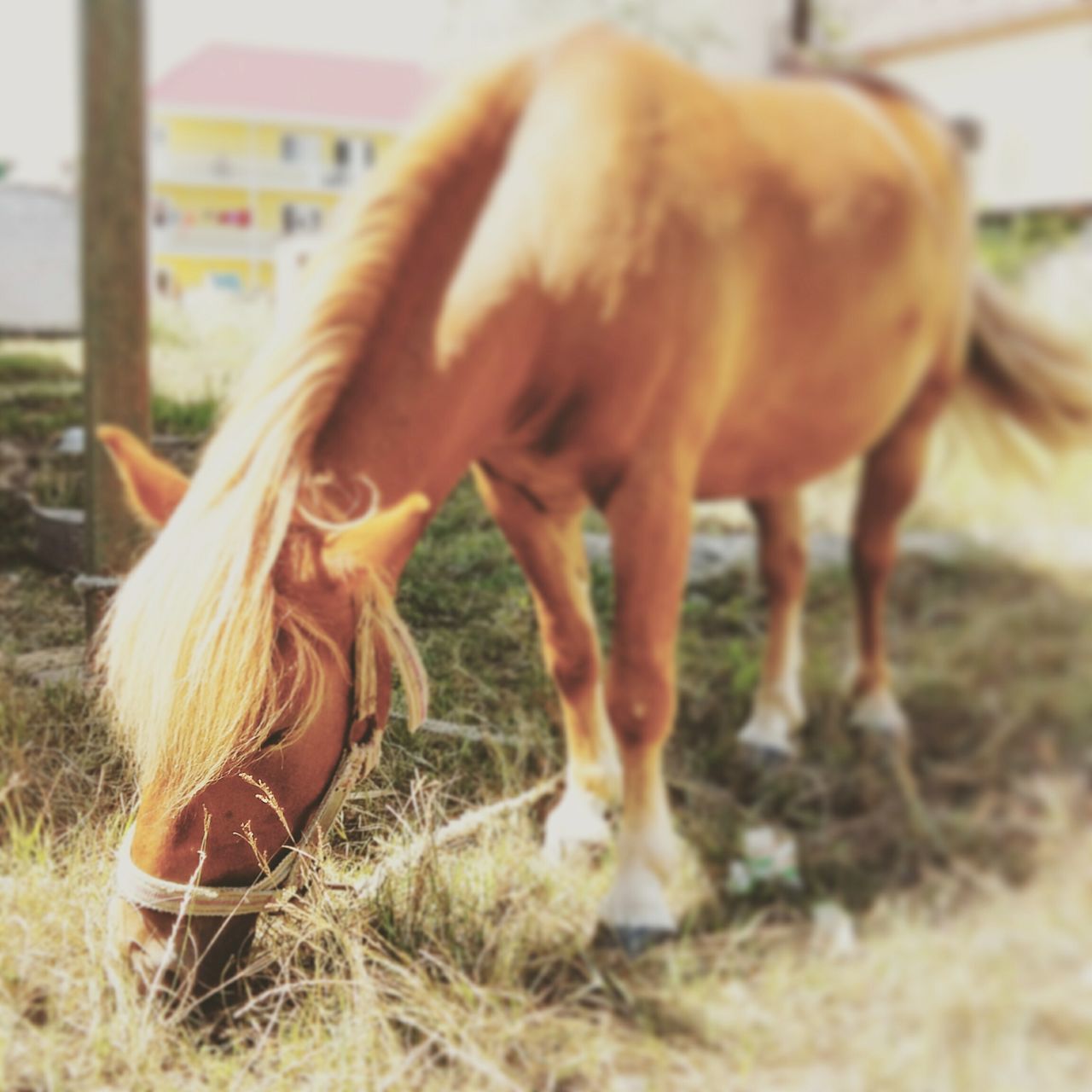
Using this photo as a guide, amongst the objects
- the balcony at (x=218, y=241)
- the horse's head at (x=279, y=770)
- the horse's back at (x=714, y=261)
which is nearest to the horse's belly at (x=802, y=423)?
the horse's back at (x=714, y=261)

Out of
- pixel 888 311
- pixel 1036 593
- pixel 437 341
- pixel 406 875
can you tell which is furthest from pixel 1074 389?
pixel 406 875

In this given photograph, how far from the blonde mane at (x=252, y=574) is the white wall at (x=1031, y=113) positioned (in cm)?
86

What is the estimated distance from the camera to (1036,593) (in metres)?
1.22

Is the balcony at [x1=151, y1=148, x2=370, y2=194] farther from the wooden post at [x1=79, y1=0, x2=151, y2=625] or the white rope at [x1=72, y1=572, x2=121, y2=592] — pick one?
the white rope at [x1=72, y1=572, x2=121, y2=592]

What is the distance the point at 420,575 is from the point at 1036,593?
1008 millimetres

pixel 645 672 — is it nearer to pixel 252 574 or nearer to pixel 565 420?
pixel 565 420

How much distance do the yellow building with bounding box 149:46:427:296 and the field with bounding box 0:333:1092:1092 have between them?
18cm

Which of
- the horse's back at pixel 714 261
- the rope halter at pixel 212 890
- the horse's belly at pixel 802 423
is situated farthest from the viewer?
the horse's belly at pixel 802 423

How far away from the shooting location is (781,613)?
Result: 44.9 inches

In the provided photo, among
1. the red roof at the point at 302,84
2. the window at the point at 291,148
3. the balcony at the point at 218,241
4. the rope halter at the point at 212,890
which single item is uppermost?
the red roof at the point at 302,84

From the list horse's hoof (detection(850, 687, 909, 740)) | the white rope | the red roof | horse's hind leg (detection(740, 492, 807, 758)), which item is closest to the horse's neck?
the white rope

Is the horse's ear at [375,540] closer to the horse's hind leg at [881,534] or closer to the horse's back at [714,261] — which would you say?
the horse's back at [714,261]

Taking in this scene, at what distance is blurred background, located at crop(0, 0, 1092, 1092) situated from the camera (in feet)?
1.15

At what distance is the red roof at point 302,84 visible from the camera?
2.15 ft
